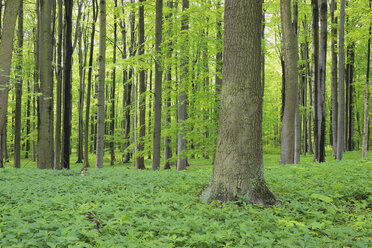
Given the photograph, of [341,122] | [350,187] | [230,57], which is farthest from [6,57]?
[341,122]

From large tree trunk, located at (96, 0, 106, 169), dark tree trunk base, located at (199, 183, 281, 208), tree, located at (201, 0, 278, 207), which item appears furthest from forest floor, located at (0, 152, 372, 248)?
large tree trunk, located at (96, 0, 106, 169)

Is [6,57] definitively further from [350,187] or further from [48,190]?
[350,187]

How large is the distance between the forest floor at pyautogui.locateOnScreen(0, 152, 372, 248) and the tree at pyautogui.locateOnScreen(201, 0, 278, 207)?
0.36 meters

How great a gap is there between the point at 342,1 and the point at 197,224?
1421 cm

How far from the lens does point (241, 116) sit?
15.5 ft

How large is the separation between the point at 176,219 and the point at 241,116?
6.80 ft

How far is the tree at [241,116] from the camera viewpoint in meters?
4.68

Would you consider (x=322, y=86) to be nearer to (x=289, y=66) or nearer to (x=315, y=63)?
(x=315, y=63)

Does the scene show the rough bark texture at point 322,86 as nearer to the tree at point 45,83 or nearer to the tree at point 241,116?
the tree at point 241,116

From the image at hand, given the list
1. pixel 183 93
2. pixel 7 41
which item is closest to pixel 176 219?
pixel 7 41

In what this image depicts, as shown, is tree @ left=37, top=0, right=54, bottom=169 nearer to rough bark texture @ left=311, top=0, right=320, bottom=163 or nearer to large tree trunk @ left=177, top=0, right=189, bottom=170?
large tree trunk @ left=177, top=0, right=189, bottom=170

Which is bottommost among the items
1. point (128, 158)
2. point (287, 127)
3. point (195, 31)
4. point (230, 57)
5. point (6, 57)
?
point (128, 158)

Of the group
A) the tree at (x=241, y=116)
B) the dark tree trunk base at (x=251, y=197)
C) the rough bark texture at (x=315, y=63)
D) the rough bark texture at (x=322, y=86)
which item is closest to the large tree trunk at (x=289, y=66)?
the rough bark texture at (x=315, y=63)

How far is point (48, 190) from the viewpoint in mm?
5215
